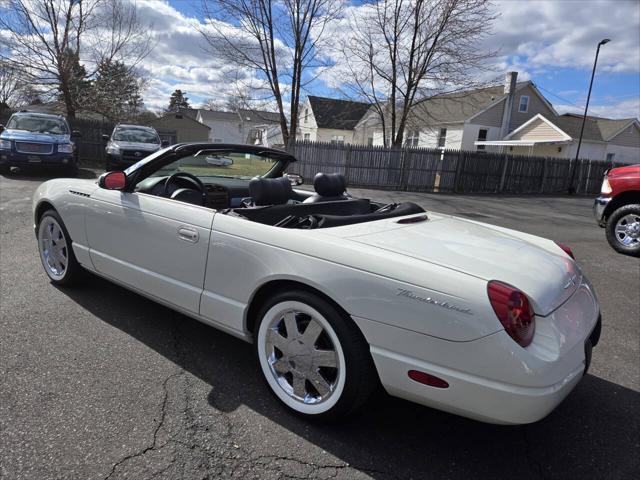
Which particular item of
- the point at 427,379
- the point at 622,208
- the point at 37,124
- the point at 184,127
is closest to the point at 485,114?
the point at 622,208

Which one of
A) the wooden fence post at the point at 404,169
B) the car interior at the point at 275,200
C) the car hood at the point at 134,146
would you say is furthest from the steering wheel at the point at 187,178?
the wooden fence post at the point at 404,169

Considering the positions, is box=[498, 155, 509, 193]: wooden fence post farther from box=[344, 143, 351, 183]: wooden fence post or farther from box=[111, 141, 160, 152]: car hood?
box=[111, 141, 160, 152]: car hood

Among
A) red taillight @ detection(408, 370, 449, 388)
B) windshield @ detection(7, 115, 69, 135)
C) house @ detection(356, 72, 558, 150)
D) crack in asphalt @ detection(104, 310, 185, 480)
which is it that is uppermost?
house @ detection(356, 72, 558, 150)

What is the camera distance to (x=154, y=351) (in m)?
3.05

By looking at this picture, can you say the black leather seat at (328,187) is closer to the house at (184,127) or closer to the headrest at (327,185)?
the headrest at (327,185)

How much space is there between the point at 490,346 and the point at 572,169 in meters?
24.2

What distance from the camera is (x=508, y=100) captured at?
31.4m

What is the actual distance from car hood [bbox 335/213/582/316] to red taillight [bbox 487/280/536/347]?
0.07 m

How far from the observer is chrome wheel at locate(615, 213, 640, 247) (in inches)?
277

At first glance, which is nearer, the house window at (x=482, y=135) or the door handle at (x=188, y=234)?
the door handle at (x=188, y=234)

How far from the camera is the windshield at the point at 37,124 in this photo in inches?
494

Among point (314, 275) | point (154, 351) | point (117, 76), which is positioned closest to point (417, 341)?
point (314, 275)

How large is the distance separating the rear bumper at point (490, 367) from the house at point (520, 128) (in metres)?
28.4

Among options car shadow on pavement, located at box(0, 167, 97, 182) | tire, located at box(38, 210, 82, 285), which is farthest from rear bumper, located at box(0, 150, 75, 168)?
tire, located at box(38, 210, 82, 285)
